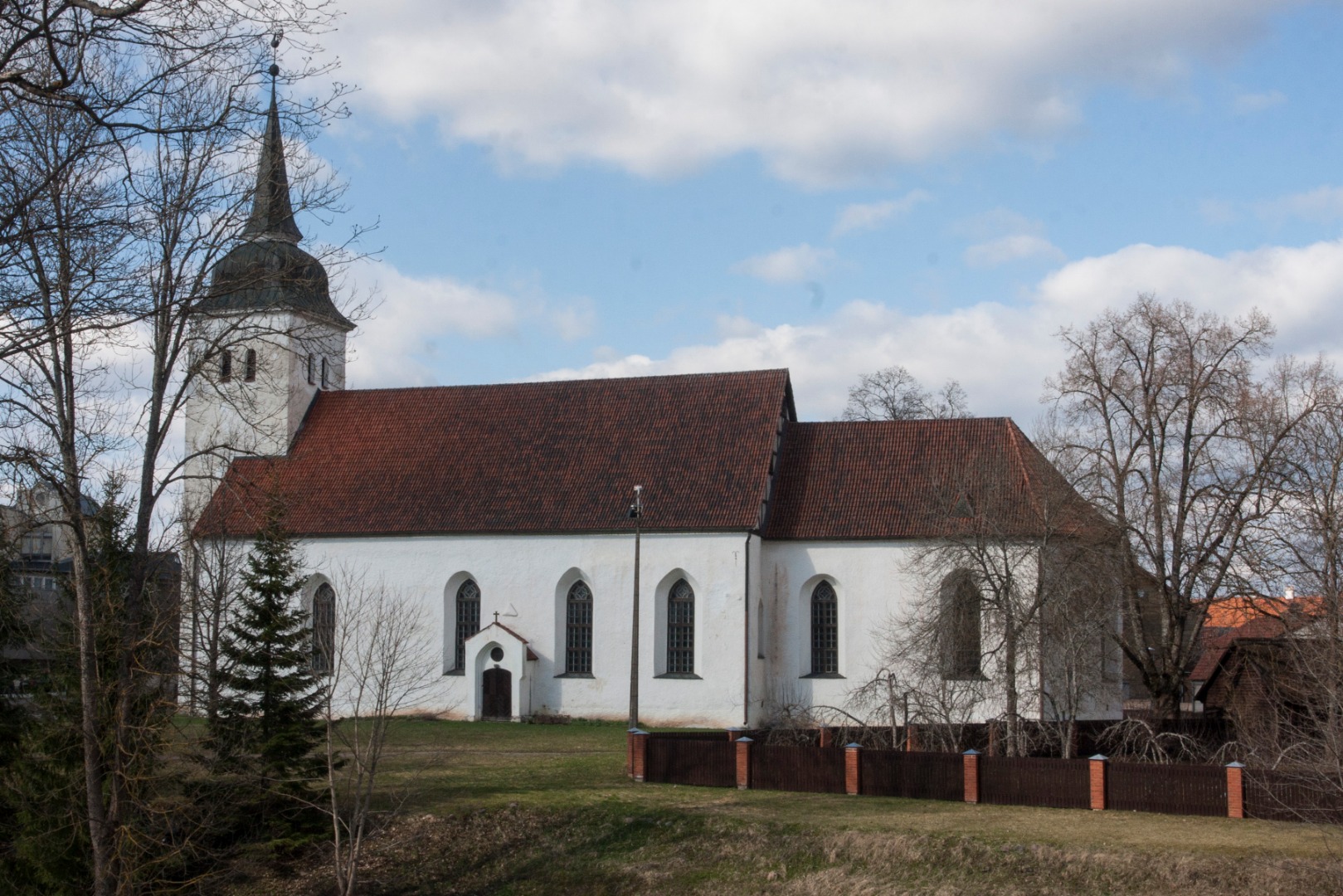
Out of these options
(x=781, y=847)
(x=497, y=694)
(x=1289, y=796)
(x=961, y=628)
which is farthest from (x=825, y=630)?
(x=1289, y=796)

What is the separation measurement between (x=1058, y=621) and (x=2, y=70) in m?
Answer: 22.7

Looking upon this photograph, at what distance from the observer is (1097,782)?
22.1m

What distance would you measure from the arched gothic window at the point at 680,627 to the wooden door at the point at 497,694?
453 centimetres

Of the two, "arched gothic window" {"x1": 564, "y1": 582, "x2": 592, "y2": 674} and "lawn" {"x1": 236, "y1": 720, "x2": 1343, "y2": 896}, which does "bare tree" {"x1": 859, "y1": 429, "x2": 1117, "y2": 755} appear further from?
"arched gothic window" {"x1": 564, "y1": 582, "x2": 592, "y2": 674}

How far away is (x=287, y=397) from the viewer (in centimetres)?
4156

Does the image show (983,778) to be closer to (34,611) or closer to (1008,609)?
(1008,609)

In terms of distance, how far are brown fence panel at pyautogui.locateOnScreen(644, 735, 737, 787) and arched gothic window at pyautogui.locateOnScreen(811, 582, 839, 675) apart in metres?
11.4

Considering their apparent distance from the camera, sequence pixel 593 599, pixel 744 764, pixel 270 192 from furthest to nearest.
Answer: pixel 593 599, pixel 744 764, pixel 270 192

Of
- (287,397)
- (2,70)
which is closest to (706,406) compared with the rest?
(287,397)

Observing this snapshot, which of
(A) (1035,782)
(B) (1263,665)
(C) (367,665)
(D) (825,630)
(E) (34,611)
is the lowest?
(A) (1035,782)

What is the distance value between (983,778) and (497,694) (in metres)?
17.1

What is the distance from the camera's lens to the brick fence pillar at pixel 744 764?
79.6 feet

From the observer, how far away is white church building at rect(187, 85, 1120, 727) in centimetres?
3541

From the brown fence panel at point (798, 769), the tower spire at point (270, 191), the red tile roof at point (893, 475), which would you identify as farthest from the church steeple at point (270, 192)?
the red tile roof at point (893, 475)
